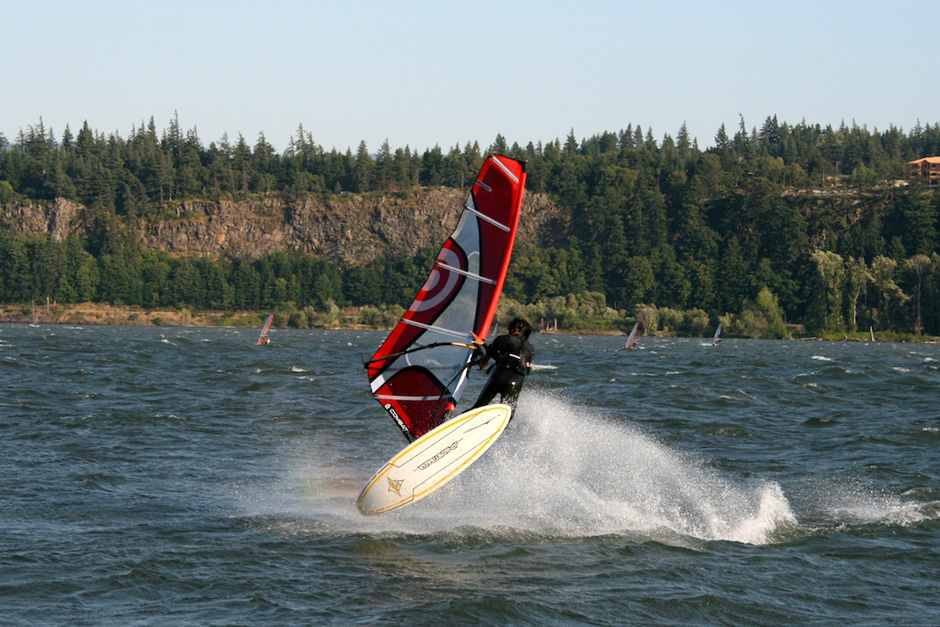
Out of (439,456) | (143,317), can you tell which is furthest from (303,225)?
(439,456)

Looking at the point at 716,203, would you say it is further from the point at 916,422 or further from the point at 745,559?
the point at 745,559

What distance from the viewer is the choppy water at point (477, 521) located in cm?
867

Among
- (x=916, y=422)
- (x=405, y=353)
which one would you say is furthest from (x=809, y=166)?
(x=405, y=353)

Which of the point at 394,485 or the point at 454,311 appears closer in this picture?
the point at 394,485

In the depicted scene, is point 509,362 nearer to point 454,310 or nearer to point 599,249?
point 454,310

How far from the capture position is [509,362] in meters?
11.4

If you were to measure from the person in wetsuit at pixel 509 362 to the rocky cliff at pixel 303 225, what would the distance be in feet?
527

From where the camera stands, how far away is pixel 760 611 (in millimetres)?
8719

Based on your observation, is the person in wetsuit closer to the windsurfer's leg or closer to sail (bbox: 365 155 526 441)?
the windsurfer's leg

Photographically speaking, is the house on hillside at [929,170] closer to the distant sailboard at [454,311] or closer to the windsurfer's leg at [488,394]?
the distant sailboard at [454,311]

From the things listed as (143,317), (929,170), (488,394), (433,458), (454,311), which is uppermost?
(929,170)

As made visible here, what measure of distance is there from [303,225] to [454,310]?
556 feet

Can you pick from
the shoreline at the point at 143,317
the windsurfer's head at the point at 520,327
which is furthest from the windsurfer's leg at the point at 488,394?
the shoreline at the point at 143,317

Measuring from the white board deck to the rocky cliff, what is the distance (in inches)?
6342
